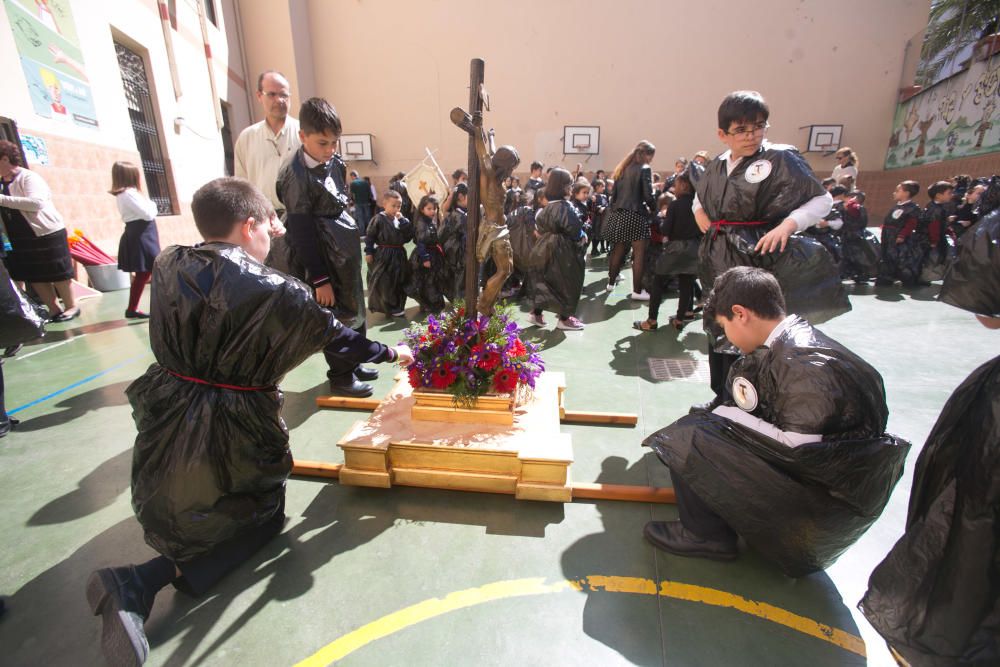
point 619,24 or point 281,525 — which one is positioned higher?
point 619,24

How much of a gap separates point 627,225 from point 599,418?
3628mm

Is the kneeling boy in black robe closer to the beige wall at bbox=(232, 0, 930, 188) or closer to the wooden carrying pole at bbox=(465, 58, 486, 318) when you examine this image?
the wooden carrying pole at bbox=(465, 58, 486, 318)

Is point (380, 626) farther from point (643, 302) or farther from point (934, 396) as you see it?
point (643, 302)

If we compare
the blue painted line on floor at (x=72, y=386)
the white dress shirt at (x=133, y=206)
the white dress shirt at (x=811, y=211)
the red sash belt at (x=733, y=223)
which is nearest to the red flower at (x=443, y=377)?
the red sash belt at (x=733, y=223)

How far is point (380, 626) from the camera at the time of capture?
1628 millimetres

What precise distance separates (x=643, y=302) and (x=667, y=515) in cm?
458

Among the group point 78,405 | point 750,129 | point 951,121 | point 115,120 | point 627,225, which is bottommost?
point 78,405

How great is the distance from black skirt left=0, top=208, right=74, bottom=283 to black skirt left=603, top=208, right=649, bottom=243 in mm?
6305

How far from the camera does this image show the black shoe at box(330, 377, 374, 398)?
340cm

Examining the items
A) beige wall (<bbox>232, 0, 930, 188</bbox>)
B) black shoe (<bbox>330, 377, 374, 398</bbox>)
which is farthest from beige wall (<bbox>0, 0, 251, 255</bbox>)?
black shoe (<bbox>330, 377, 374, 398</bbox>)

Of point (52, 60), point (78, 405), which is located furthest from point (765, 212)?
point (52, 60)

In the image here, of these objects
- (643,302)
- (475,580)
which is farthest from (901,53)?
(475,580)

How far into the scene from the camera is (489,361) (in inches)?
99.8

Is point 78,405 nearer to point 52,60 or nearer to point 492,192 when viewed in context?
point 492,192
